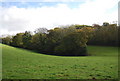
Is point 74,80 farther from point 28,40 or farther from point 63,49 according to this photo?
point 28,40

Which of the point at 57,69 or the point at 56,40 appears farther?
the point at 56,40

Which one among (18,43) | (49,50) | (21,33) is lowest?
(49,50)

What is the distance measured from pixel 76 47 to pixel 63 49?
13.7 ft

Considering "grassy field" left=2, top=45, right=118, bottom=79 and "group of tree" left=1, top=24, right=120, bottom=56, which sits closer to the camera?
"grassy field" left=2, top=45, right=118, bottom=79

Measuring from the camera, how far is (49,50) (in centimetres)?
3956

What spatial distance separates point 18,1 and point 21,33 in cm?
3137

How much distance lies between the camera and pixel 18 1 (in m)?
12.8

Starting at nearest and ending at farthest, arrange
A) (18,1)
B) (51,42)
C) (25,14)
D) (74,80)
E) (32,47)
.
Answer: (74,80)
(18,1)
(25,14)
(51,42)
(32,47)

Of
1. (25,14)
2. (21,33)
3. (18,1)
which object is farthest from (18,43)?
(18,1)

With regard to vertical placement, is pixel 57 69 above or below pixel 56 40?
below

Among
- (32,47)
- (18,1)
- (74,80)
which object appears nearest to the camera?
(74,80)

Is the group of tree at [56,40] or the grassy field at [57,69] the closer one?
the grassy field at [57,69]

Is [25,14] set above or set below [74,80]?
above

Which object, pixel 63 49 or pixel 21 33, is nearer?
pixel 63 49
